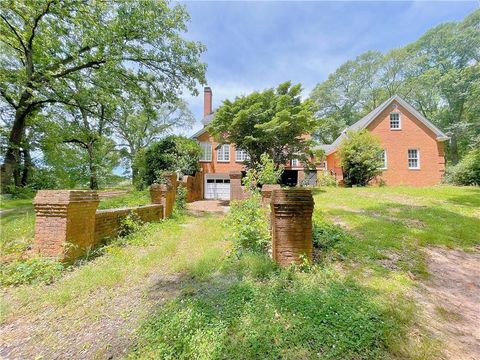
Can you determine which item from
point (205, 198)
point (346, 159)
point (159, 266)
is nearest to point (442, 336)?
point (159, 266)

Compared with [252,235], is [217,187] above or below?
above

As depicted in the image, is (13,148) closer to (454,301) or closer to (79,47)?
(79,47)

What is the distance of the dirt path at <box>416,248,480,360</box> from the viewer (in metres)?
2.28

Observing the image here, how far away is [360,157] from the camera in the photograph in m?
14.9

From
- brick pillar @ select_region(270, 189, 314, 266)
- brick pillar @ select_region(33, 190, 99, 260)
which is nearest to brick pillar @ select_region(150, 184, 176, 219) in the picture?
brick pillar @ select_region(33, 190, 99, 260)

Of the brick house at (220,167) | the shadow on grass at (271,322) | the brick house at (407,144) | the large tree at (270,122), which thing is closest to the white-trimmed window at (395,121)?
the brick house at (407,144)

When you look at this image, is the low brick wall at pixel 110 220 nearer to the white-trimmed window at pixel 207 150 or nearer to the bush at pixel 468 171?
the white-trimmed window at pixel 207 150

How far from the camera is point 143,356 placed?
6.88ft

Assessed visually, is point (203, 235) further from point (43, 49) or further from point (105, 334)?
point (43, 49)

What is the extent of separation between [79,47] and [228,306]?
13552 millimetres

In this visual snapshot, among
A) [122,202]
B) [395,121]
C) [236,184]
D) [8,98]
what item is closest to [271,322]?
[122,202]

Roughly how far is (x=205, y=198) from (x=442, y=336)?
17703 millimetres

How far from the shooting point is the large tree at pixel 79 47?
381 inches

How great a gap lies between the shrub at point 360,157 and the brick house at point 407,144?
1776 mm
